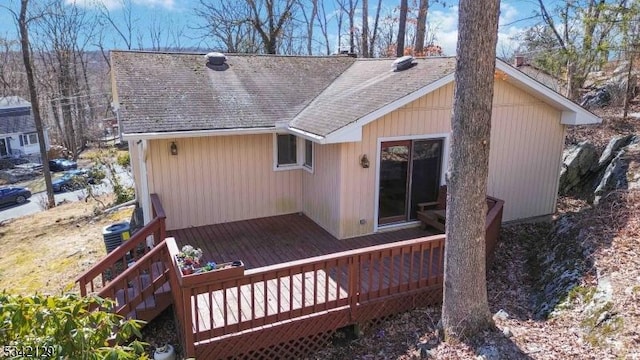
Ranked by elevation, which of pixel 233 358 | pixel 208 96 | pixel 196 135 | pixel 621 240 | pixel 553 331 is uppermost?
pixel 208 96

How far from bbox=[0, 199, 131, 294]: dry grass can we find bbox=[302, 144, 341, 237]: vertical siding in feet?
15.3

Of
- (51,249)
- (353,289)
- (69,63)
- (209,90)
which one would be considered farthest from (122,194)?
(69,63)

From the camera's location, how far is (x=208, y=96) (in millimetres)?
9094

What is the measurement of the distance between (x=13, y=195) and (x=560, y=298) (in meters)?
28.0

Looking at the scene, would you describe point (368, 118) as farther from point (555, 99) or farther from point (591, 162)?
point (591, 162)

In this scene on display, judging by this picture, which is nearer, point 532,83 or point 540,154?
point 532,83

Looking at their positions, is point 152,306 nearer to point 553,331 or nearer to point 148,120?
point 148,120

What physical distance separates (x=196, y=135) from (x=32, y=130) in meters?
39.1

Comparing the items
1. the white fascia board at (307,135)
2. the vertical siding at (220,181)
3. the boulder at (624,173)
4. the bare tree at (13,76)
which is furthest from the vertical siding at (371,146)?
the bare tree at (13,76)

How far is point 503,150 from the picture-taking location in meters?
8.96

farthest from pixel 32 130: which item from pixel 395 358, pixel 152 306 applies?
pixel 395 358

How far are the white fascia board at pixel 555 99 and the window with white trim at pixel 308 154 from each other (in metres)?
3.99

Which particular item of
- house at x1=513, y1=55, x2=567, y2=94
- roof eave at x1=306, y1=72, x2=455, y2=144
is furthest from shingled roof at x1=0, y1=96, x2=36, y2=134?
roof eave at x1=306, y1=72, x2=455, y2=144

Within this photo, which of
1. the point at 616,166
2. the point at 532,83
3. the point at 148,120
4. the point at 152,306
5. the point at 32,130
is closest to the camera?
the point at 152,306
